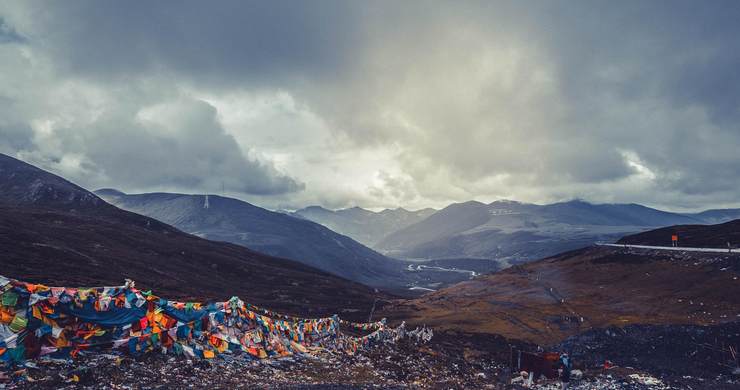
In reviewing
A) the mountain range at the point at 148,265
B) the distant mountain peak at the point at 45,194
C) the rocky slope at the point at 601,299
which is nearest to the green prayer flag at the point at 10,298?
the mountain range at the point at 148,265

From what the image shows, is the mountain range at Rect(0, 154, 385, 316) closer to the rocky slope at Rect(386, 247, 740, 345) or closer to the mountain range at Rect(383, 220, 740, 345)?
the mountain range at Rect(383, 220, 740, 345)

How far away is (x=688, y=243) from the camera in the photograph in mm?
92062

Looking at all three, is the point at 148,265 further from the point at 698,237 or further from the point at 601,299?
the point at 698,237

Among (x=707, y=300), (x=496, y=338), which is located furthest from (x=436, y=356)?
(x=707, y=300)

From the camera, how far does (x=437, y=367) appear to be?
125 ft


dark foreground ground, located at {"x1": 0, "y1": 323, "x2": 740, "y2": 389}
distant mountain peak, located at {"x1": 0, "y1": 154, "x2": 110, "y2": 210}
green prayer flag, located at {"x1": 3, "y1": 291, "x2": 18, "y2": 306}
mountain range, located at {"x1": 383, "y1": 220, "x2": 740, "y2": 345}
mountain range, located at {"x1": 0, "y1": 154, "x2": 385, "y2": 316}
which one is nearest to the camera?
dark foreground ground, located at {"x1": 0, "y1": 323, "x2": 740, "y2": 389}

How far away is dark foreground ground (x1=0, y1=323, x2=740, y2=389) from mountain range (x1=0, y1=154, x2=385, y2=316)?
3893 cm

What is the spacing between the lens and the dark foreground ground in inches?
838

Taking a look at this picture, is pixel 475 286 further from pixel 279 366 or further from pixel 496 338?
pixel 279 366

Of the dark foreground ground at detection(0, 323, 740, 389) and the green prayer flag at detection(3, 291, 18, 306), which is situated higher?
the green prayer flag at detection(3, 291, 18, 306)

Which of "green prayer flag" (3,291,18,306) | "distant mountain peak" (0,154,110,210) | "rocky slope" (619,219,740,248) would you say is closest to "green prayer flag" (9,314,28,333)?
"green prayer flag" (3,291,18,306)

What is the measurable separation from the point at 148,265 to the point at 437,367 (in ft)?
239

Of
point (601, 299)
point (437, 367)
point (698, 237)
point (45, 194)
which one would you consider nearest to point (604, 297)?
point (601, 299)

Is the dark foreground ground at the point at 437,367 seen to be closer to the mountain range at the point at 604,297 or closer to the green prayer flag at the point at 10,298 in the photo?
the green prayer flag at the point at 10,298
